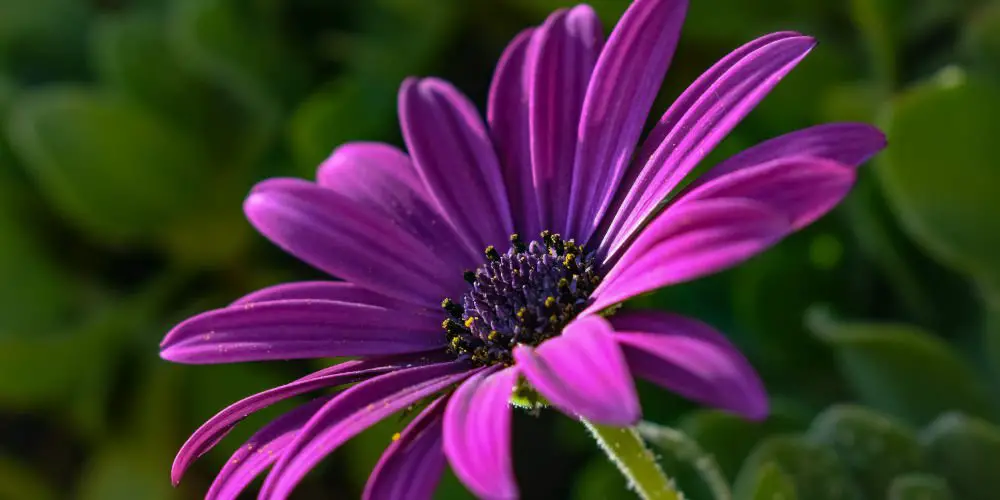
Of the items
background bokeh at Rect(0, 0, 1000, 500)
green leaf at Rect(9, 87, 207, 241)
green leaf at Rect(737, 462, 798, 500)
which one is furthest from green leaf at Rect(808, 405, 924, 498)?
green leaf at Rect(9, 87, 207, 241)

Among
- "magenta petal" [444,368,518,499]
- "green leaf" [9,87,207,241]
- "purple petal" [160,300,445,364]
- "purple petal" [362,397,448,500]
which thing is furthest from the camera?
"green leaf" [9,87,207,241]

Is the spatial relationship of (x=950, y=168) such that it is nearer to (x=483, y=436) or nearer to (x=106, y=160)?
(x=483, y=436)

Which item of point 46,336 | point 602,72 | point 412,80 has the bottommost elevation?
point 602,72

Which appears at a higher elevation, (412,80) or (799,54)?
(412,80)

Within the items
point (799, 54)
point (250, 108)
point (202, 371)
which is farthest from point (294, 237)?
point (250, 108)

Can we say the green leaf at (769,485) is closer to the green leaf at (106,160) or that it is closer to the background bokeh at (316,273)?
the background bokeh at (316,273)

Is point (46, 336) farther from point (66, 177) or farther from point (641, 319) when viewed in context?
point (641, 319)

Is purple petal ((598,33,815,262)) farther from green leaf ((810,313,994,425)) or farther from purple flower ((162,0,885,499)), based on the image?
green leaf ((810,313,994,425))

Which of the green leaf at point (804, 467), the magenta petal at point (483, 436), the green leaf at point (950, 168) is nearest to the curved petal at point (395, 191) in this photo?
the magenta petal at point (483, 436)
